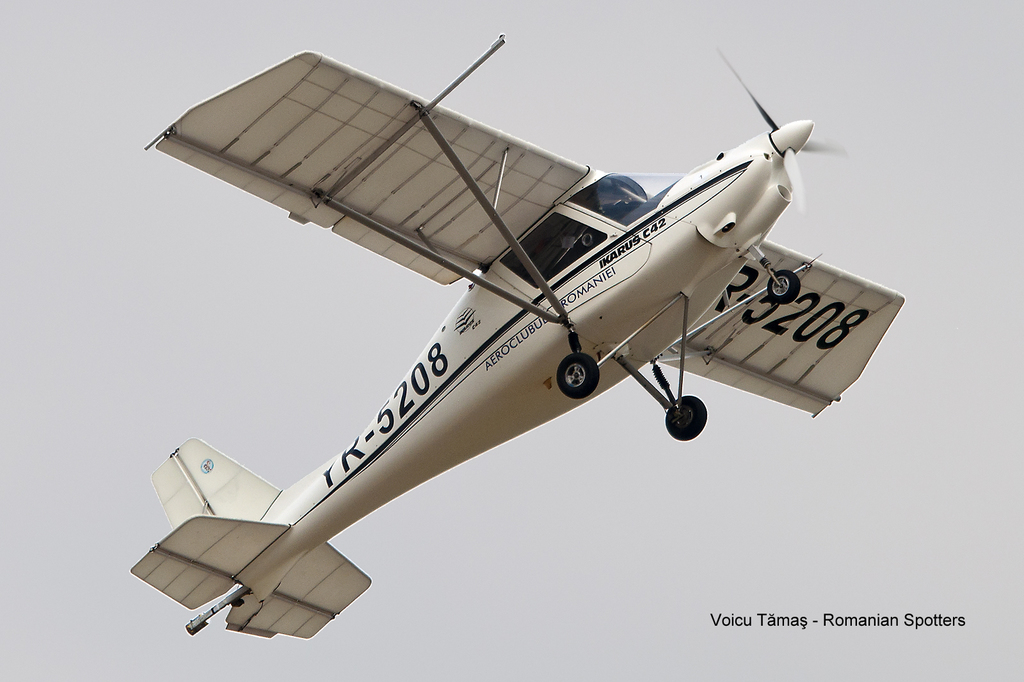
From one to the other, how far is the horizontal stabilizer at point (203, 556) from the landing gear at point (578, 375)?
4791 millimetres

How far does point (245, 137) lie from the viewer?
15344 mm

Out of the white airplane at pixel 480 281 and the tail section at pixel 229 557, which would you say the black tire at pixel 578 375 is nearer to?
the white airplane at pixel 480 281

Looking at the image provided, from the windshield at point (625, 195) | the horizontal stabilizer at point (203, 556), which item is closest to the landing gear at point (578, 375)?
the windshield at point (625, 195)

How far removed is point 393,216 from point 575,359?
2970mm

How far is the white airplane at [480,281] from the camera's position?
49.0ft

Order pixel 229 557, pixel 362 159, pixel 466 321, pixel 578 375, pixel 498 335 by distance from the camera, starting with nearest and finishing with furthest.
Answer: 1. pixel 578 375
2. pixel 362 159
3. pixel 498 335
4. pixel 466 321
5. pixel 229 557

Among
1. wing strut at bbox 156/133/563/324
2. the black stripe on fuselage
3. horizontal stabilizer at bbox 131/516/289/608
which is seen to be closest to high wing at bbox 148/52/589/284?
wing strut at bbox 156/133/563/324

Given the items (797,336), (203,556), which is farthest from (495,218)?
(203,556)

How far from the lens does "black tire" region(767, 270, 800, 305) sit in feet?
49.5

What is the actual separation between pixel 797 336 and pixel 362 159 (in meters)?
6.43

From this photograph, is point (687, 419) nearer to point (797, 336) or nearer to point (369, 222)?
point (797, 336)

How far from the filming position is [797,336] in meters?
19.0

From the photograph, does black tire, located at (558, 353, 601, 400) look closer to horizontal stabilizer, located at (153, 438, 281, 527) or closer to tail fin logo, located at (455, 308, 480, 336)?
tail fin logo, located at (455, 308, 480, 336)

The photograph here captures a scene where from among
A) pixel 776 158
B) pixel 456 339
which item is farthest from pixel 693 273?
pixel 456 339
